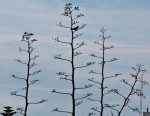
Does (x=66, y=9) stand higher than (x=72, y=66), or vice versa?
(x=66, y=9)

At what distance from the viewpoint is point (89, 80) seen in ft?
112

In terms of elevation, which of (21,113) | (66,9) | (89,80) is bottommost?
(21,113)

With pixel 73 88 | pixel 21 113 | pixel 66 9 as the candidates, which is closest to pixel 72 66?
pixel 73 88

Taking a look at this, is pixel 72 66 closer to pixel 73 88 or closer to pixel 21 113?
pixel 73 88

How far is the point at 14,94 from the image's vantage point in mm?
36031

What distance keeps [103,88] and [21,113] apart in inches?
237

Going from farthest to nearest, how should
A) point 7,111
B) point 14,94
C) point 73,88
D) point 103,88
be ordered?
point 7,111, point 14,94, point 103,88, point 73,88

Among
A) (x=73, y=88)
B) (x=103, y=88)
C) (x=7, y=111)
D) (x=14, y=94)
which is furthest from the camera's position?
(x=7, y=111)

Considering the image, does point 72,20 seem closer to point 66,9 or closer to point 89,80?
point 66,9

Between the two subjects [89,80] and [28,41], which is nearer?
[89,80]

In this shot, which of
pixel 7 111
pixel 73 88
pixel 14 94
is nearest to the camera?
pixel 73 88

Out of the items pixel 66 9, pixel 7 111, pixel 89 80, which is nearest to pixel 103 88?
pixel 89 80

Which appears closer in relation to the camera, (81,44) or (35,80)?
(81,44)

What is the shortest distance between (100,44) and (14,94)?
6.87 m
